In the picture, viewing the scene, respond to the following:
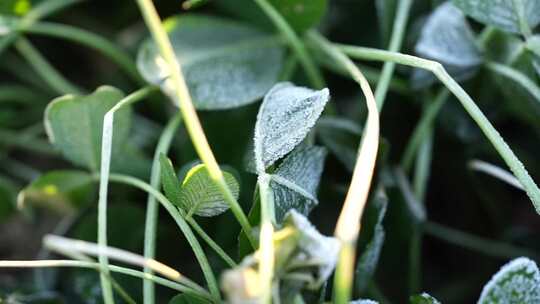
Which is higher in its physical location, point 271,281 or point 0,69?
point 0,69

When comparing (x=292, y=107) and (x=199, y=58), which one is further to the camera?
(x=199, y=58)

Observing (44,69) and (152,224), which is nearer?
(152,224)

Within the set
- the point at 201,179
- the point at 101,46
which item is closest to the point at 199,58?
the point at 101,46

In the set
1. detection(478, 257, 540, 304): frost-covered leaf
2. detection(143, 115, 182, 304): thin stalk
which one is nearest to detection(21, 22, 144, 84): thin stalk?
detection(143, 115, 182, 304): thin stalk

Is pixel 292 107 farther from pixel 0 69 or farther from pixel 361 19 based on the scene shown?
pixel 0 69

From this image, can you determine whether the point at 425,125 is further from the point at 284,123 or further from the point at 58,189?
the point at 58,189

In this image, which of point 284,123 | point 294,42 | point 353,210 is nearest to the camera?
point 353,210

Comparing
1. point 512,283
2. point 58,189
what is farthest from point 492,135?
point 58,189
